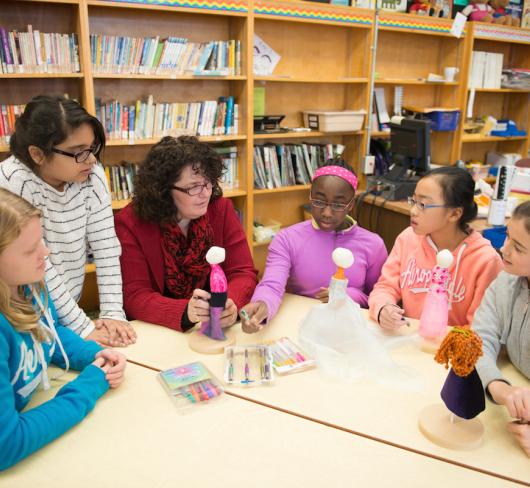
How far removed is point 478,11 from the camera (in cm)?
428

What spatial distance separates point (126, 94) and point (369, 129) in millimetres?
1910

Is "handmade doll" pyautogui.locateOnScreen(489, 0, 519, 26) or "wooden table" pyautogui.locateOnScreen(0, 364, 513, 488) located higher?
"handmade doll" pyautogui.locateOnScreen(489, 0, 519, 26)

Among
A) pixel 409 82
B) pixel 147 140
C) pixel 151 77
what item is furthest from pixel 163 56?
pixel 409 82

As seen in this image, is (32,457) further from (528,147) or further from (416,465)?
(528,147)

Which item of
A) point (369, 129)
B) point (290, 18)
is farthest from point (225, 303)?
point (369, 129)

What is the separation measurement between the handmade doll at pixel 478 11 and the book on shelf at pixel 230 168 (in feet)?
8.27

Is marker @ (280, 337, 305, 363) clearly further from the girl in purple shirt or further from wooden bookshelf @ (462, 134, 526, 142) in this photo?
wooden bookshelf @ (462, 134, 526, 142)

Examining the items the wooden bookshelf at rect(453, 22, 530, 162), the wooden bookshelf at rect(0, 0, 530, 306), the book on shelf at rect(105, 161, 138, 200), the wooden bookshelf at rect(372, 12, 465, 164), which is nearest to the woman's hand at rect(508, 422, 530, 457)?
the wooden bookshelf at rect(0, 0, 530, 306)

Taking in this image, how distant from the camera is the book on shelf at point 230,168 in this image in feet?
11.4

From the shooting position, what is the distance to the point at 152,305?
159 cm

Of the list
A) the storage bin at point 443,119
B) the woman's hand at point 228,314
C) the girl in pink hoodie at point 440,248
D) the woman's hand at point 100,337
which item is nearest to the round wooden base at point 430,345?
the girl in pink hoodie at point 440,248

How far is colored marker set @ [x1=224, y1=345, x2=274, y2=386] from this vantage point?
124cm

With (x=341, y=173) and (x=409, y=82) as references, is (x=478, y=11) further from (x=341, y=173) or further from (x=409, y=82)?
(x=341, y=173)

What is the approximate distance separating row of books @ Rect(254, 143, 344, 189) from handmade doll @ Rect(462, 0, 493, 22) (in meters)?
1.78
